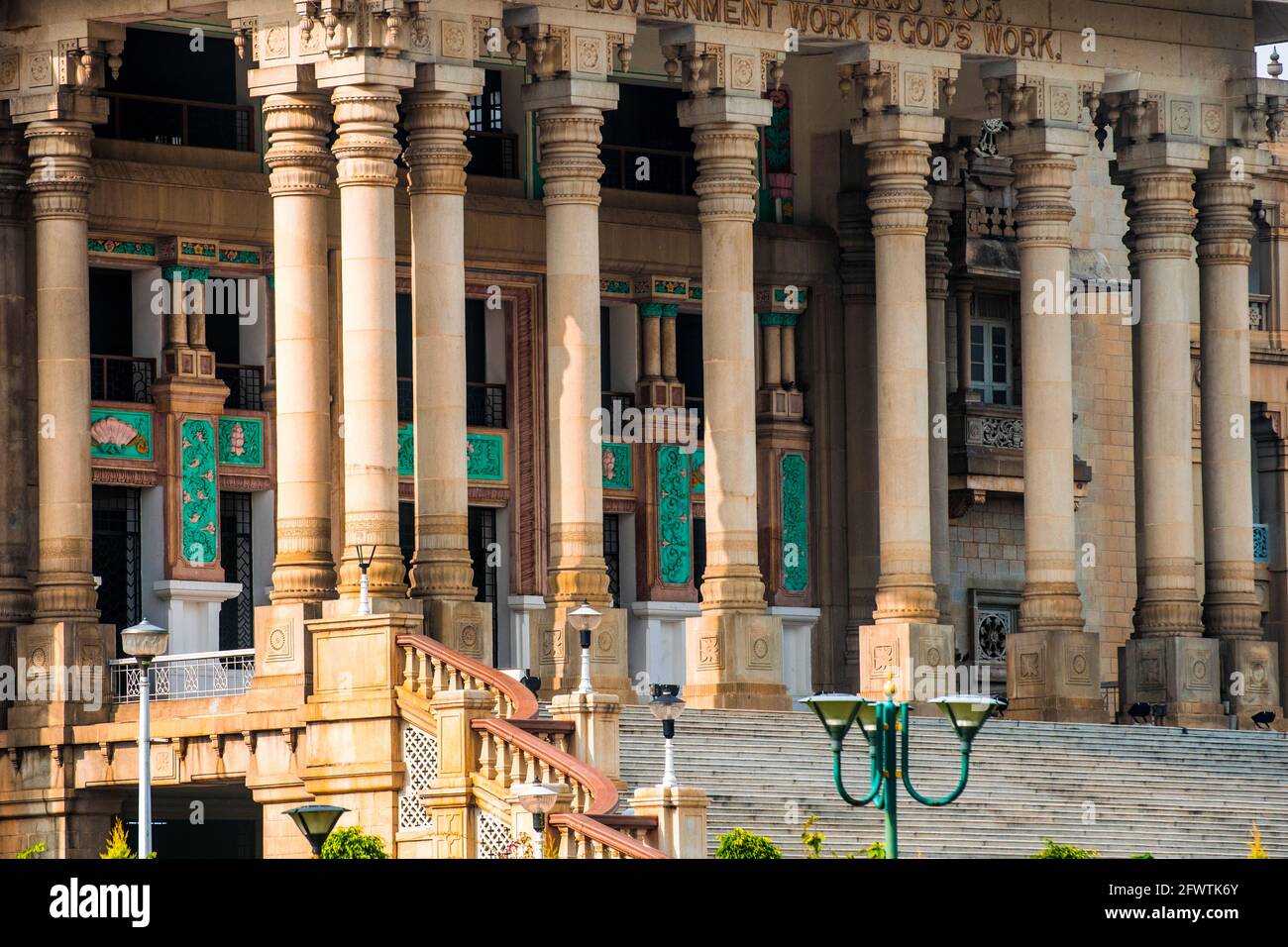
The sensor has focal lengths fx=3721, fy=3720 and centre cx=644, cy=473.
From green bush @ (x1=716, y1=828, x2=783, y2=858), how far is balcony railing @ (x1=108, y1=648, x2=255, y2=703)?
10553mm

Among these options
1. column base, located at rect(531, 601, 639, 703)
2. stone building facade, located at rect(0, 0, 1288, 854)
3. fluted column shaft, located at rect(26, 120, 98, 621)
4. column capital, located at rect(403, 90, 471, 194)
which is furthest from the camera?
fluted column shaft, located at rect(26, 120, 98, 621)

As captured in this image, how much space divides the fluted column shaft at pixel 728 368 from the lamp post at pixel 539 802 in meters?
10.7

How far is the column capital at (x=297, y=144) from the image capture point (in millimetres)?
48656

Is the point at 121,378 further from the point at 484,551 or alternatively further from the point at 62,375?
the point at 484,551

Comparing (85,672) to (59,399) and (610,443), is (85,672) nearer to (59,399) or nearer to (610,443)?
(59,399)

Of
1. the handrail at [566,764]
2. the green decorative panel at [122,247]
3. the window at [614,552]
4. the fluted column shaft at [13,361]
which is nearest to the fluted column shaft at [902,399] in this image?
the window at [614,552]

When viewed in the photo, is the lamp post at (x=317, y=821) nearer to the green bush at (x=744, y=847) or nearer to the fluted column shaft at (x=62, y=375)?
the green bush at (x=744, y=847)

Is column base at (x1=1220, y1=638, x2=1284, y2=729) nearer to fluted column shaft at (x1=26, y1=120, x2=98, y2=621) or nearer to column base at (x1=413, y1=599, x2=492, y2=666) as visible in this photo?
column base at (x1=413, y1=599, x2=492, y2=666)

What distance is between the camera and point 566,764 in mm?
42344

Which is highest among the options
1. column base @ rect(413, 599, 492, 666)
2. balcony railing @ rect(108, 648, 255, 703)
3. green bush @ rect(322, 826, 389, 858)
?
column base @ rect(413, 599, 492, 666)

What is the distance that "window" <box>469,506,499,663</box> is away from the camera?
56.7m

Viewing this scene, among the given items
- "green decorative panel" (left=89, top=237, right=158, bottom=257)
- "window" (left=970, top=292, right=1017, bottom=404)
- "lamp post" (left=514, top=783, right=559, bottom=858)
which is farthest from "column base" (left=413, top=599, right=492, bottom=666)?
"window" (left=970, top=292, right=1017, bottom=404)

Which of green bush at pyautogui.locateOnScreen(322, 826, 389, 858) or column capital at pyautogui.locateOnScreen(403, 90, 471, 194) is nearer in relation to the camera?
green bush at pyautogui.locateOnScreen(322, 826, 389, 858)

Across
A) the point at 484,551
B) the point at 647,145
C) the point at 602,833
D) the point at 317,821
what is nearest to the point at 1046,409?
the point at 647,145
